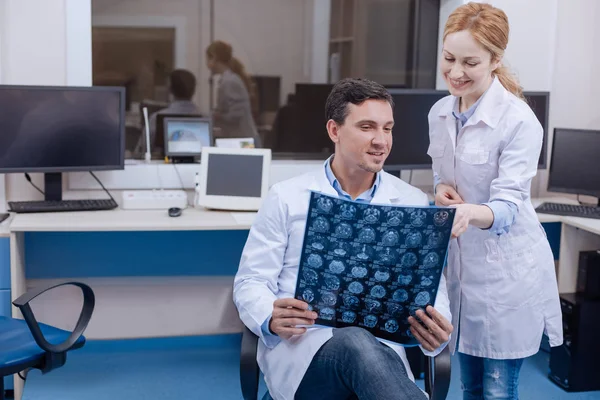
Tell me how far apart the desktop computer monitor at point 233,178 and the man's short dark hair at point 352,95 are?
1151 mm

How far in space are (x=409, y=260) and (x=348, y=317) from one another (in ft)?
0.70

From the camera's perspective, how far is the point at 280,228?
6.02 feet

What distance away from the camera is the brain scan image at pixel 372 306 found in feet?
5.18

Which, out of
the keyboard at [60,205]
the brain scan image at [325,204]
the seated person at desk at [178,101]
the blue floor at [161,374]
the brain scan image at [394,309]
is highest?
the seated person at desk at [178,101]

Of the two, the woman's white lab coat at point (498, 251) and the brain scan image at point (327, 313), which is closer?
the brain scan image at point (327, 313)

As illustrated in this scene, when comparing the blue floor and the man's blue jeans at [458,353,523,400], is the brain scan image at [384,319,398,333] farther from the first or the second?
the blue floor

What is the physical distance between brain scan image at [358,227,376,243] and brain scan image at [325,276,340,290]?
0.10m

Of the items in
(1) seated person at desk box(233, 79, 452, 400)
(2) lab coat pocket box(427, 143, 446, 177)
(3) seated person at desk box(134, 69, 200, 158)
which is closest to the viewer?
(1) seated person at desk box(233, 79, 452, 400)

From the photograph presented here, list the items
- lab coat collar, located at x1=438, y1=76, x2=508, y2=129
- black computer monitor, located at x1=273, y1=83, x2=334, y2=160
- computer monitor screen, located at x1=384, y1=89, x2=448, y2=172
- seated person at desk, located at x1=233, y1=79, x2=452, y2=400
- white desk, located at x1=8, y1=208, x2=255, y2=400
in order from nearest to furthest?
seated person at desk, located at x1=233, y1=79, x2=452, y2=400 → lab coat collar, located at x1=438, y1=76, x2=508, y2=129 → white desk, located at x1=8, y1=208, x2=255, y2=400 → computer monitor screen, located at x1=384, y1=89, x2=448, y2=172 → black computer monitor, located at x1=273, y1=83, x2=334, y2=160

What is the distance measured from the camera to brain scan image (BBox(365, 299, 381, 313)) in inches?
62.1

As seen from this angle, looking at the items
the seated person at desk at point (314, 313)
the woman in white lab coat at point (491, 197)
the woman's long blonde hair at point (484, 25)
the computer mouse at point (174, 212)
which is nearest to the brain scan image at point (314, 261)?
the seated person at desk at point (314, 313)

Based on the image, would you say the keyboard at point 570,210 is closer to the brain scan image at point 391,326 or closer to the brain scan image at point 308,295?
the brain scan image at point 391,326

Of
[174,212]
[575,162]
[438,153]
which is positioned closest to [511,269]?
[438,153]

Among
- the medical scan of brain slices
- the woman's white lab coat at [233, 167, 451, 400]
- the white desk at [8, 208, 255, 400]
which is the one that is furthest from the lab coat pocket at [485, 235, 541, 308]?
the white desk at [8, 208, 255, 400]
